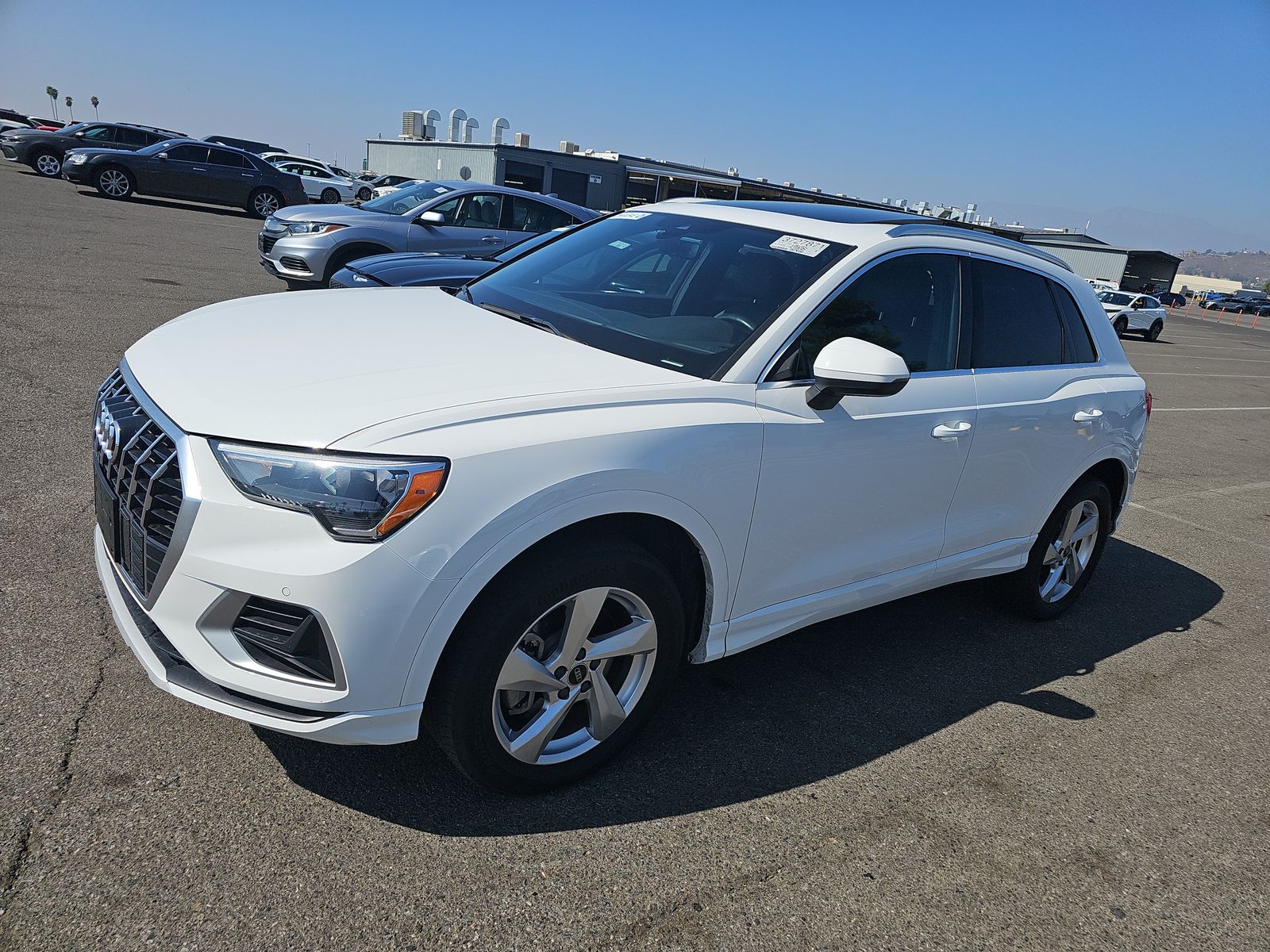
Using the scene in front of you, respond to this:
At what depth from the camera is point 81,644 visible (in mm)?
3229

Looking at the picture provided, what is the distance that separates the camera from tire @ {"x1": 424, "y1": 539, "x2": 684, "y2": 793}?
8.14 ft

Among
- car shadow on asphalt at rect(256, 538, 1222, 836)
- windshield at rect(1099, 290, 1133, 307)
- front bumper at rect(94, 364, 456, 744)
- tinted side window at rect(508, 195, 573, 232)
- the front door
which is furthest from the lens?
windshield at rect(1099, 290, 1133, 307)

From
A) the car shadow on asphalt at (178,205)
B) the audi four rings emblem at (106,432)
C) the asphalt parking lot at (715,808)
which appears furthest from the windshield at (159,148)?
the audi four rings emblem at (106,432)

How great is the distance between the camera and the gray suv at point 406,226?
10.5 metres

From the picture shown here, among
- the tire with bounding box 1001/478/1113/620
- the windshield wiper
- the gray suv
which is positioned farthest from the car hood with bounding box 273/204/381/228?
the tire with bounding box 1001/478/1113/620

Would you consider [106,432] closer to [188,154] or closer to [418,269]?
[418,269]

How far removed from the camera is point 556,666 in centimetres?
272

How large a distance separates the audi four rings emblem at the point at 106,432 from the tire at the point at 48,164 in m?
27.4

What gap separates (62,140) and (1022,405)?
28.1m

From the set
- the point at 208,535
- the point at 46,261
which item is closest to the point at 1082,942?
the point at 208,535

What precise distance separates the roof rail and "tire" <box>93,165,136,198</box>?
900 inches

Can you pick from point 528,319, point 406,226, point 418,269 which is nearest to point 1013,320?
point 528,319

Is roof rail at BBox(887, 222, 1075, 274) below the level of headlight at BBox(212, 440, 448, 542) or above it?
above

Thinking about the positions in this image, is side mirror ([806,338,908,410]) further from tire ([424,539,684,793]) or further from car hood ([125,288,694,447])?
tire ([424,539,684,793])
